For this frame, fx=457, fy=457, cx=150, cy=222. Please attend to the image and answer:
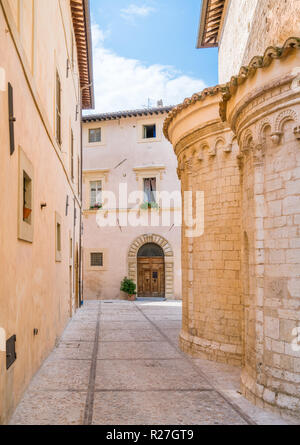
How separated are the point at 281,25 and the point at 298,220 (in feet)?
14.7

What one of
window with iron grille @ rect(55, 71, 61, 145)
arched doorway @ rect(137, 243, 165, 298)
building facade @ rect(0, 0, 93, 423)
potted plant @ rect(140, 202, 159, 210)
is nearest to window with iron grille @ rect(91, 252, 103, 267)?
arched doorway @ rect(137, 243, 165, 298)

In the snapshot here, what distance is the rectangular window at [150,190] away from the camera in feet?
79.5

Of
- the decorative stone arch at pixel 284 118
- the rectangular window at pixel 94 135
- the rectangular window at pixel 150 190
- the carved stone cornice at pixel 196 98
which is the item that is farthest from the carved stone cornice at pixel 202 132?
the rectangular window at pixel 94 135

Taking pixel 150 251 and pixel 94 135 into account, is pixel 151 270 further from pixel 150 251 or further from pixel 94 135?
pixel 94 135

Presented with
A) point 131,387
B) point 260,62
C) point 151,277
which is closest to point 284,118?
point 260,62

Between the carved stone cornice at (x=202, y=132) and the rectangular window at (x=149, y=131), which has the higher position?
the rectangular window at (x=149, y=131)

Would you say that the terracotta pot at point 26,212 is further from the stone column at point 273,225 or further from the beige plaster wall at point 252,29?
the beige plaster wall at point 252,29

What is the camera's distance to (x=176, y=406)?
601 centimetres

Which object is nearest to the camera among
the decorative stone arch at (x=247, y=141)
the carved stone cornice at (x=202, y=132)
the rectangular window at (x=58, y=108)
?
the decorative stone arch at (x=247, y=141)

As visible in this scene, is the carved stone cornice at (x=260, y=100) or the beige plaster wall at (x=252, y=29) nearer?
the carved stone cornice at (x=260, y=100)

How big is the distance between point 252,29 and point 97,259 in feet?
53.0

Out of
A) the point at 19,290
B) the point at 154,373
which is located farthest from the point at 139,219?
the point at 19,290

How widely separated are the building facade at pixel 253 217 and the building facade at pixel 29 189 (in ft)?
9.60
